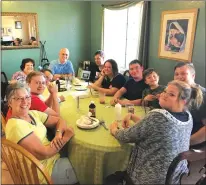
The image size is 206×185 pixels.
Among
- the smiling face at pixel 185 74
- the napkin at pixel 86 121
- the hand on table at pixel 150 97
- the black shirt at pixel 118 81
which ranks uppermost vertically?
the smiling face at pixel 185 74

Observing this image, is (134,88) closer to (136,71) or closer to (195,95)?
(136,71)

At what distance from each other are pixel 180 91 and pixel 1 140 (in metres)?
0.72

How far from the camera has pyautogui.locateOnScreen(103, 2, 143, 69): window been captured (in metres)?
1.82

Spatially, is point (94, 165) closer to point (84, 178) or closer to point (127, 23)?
point (84, 178)

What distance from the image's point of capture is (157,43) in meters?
1.28

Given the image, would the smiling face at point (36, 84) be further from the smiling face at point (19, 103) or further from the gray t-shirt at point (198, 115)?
the gray t-shirt at point (198, 115)

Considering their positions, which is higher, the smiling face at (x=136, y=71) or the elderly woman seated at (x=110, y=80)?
the smiling face at (x=136, y=71)

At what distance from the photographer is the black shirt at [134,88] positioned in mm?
1646

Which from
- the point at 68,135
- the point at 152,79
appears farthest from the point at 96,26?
the point at 68,135

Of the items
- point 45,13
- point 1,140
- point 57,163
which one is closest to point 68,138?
point 57,163

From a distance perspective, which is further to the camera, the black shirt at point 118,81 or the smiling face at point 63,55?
the smiling face at point 63,55

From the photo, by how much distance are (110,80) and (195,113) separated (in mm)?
1041

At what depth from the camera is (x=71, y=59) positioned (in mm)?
2828

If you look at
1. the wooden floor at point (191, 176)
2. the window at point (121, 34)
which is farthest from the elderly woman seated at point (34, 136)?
the window at point (121, 34)
